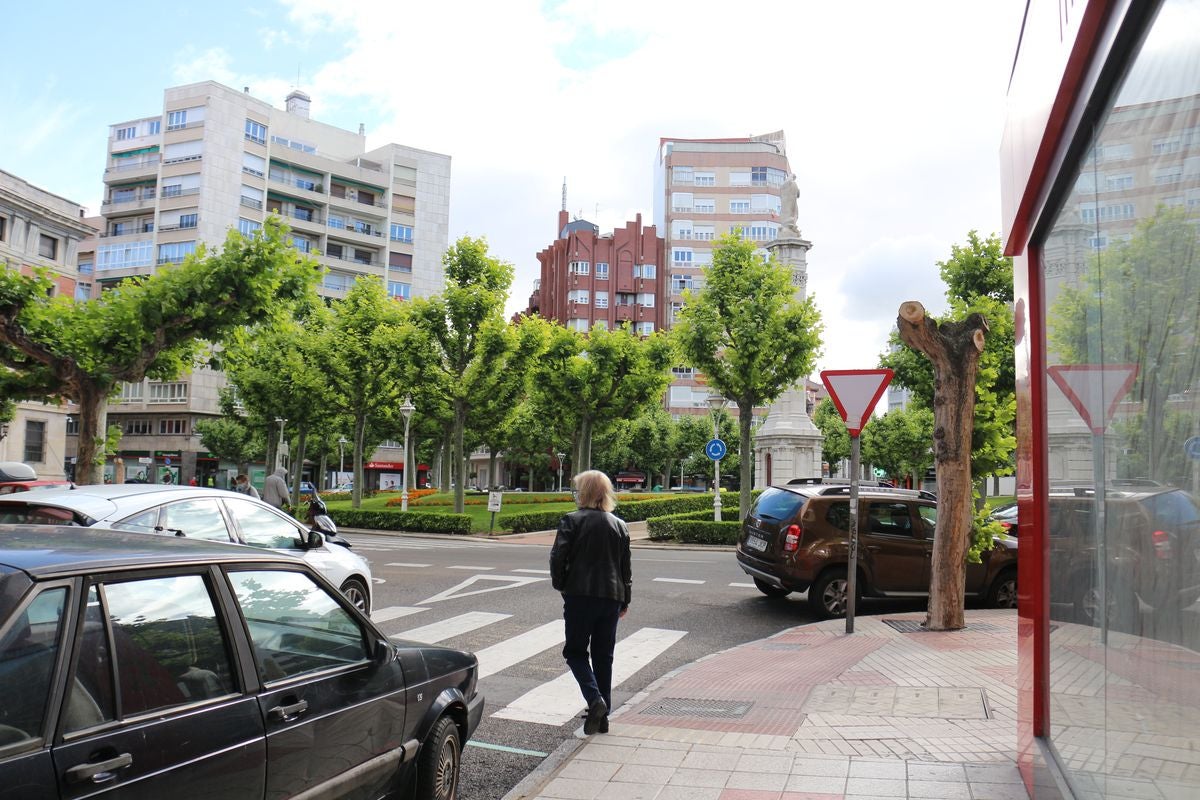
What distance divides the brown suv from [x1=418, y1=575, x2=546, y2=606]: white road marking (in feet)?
12.6

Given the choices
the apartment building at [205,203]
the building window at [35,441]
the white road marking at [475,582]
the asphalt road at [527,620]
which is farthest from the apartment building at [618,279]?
the white road marking at [475,582]

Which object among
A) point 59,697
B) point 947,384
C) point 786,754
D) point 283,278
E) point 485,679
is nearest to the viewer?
point 59,697

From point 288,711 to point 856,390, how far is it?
8051 mm

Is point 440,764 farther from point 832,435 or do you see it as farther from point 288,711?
point 832,435

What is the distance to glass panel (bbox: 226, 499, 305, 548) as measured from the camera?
24.7ft

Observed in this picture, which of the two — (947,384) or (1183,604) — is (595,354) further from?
(1183,604)

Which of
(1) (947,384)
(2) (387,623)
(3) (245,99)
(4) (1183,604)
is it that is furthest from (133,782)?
(3) (245,99)

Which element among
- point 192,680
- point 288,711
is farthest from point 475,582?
point 192,680

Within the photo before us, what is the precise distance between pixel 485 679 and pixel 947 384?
5.79 m

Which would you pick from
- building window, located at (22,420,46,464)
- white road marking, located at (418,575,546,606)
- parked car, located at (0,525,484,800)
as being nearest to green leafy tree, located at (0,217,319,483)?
white road marking, located at (418,575,546,606)

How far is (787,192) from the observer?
3425cm

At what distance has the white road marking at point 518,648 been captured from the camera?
783 cm

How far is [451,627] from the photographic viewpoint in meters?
9.59

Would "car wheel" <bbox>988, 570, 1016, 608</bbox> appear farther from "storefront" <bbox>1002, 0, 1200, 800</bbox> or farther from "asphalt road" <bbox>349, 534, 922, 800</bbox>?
"storefront" <bbox>1002, 0, 1200, 800</bbox>
